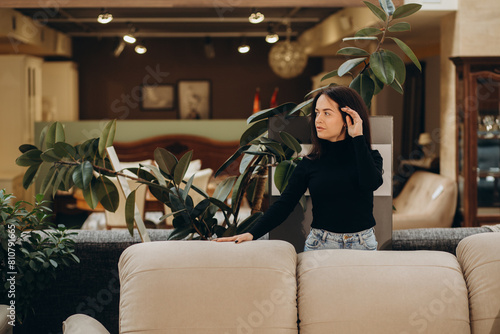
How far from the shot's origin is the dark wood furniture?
4719 mm

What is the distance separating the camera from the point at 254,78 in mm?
9508

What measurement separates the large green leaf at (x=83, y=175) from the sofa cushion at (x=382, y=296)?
0.81 meters

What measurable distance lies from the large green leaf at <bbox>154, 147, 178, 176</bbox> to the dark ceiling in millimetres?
4753

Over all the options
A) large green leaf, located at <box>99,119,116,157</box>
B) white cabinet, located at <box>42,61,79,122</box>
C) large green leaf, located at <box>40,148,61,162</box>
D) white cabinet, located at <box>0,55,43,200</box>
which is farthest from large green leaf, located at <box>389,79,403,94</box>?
white cabinet, located at <box>42,61,79,122</box>

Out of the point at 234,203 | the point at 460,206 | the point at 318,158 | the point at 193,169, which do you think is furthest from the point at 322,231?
the point at 193,169

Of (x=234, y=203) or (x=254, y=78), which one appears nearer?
(x=234, y=203)

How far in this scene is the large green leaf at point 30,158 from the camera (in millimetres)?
2037

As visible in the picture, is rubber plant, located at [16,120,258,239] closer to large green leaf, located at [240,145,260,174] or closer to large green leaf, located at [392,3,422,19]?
large green leaf, located at [240,145,260,174]

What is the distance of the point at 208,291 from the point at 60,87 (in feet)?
25.3

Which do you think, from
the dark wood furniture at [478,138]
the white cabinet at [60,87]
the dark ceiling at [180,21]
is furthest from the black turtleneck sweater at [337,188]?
the white cabinet at [60,87]

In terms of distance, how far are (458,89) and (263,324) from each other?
12.5ft

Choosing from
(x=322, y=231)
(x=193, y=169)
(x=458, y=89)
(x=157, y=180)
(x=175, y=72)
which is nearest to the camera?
(x=322, y=231)

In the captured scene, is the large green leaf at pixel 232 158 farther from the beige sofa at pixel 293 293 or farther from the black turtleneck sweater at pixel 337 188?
the beige sofa at pixel 293 293

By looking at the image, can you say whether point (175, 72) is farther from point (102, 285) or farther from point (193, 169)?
point (102, 285)
